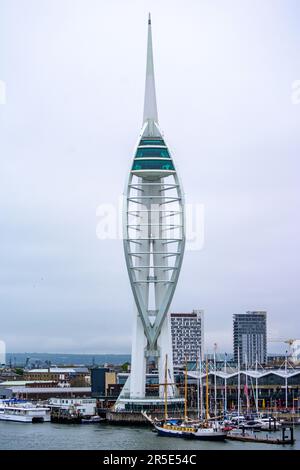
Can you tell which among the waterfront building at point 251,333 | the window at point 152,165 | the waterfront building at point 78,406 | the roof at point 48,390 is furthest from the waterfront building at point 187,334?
the window at point 152,165

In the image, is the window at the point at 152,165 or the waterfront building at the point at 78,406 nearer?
the window at the point at 152,165

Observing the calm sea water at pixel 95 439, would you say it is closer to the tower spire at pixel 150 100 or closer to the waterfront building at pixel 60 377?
the tower spire at pixel 150 100

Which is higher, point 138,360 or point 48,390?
point 138,360

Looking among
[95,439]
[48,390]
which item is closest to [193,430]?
[95,439]

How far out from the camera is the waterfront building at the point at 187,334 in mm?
60750

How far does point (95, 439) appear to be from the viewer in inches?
896

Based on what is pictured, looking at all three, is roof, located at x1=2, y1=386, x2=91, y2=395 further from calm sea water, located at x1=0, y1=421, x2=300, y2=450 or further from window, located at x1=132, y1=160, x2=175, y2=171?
window, located at x1=132, y1=160, x2=175, y2=171

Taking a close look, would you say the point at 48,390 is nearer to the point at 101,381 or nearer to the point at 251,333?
the point at 101,381

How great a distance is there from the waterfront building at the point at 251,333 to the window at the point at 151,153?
131ft

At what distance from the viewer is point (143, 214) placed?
3131 centimetres

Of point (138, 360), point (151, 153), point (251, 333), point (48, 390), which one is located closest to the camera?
point (151, 153)

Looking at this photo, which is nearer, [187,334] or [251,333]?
[187,334]

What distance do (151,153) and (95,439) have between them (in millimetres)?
10957

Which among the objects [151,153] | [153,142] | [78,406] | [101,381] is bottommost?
[78,406]
